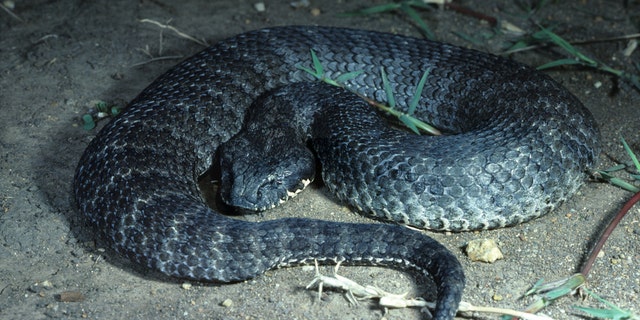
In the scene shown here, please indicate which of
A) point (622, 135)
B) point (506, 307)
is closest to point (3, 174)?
point (506, 307)

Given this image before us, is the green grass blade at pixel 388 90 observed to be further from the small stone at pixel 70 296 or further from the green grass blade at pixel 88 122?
the small stone at pixel 70 296

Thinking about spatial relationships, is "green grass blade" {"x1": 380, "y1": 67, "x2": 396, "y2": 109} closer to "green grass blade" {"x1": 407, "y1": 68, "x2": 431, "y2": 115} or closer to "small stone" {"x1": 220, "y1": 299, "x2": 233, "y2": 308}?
"green grass blade" {"x1": 407, "y1": 68, "x2": 431, "y2": 115}

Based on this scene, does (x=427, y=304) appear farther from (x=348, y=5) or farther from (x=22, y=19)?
(x=22, y=19)

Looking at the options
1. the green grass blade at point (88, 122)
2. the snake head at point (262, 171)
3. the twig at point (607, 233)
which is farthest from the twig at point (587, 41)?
the green grass blade at point (88, 122)

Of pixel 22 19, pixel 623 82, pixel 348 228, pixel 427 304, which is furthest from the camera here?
pixel 22 19

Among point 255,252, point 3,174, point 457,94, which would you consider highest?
point 457,94

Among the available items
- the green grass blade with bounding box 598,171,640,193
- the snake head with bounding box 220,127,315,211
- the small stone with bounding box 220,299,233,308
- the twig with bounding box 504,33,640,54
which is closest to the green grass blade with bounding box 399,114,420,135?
the snake head with bounding box 220,127,315,211
